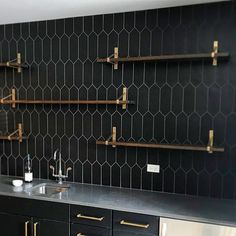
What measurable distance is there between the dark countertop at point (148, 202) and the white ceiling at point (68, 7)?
1.64 m

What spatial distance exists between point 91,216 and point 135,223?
0.36 m

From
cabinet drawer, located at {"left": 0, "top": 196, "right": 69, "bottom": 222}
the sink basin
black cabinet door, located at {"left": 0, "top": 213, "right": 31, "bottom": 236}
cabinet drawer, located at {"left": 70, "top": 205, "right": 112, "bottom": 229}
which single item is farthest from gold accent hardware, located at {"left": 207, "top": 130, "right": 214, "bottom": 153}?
black cabinet door, located at {"left": 0, "top": 213, "right": 31, "bottom": 236}

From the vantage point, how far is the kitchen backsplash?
2.38 meters

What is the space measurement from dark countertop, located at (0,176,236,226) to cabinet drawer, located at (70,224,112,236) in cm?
19

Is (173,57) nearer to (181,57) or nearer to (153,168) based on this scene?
(181,57)

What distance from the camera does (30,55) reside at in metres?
2.98

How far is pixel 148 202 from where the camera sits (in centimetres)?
227

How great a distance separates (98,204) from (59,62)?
149 centimetres

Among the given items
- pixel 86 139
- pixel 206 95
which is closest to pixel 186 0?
pixel 206 95

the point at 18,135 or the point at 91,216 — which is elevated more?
the point at 18,135

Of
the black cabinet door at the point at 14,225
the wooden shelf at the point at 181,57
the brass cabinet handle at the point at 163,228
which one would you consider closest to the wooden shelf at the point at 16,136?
the black cabinet door at the point at 14,225

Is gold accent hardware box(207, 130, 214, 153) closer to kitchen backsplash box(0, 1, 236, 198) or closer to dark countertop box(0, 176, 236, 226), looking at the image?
kitchen backsplash box(0, 1, 236, 198)

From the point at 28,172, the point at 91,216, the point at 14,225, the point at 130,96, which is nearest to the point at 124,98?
the point at 130,96

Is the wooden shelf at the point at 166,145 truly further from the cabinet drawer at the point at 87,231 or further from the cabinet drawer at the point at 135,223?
the cabinet drawer at the point at 87,231
